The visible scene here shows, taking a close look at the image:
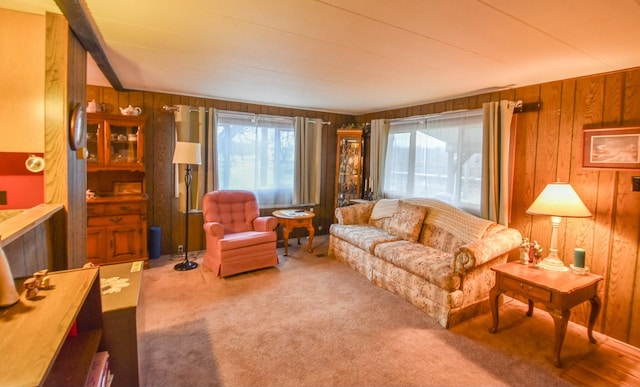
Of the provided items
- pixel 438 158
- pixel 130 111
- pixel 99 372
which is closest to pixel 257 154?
pixel 130 111

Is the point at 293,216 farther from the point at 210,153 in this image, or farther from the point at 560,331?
the point at 560,331

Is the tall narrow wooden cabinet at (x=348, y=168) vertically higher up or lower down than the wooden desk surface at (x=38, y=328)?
higher up

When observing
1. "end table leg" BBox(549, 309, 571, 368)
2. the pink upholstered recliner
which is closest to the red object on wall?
the pink upholstered recliner

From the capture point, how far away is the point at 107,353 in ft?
5.17

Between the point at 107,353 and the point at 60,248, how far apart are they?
0.89 metres

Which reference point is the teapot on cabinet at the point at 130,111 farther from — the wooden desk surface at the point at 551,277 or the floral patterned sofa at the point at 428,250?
the wooden desk surface at the point at 551,277

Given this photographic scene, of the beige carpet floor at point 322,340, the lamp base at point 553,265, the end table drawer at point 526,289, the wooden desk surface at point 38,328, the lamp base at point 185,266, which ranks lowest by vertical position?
the beige carpet floor at point 322,340

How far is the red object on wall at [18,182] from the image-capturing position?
220 centimetres

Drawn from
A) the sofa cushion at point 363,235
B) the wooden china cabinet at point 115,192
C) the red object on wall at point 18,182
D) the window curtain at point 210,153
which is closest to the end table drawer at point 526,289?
the sofa cushion at point 363,235

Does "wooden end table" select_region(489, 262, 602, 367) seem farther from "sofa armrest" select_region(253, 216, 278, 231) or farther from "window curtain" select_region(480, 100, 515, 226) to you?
"sofa armrest" select_region(253, 216, 278, 231)

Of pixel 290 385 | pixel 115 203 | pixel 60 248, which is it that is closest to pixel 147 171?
pixel 115 203

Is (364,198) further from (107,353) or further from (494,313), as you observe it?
(107,353)

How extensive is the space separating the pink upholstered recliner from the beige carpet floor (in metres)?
0.30

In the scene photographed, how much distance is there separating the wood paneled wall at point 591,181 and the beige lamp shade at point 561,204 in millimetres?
350
